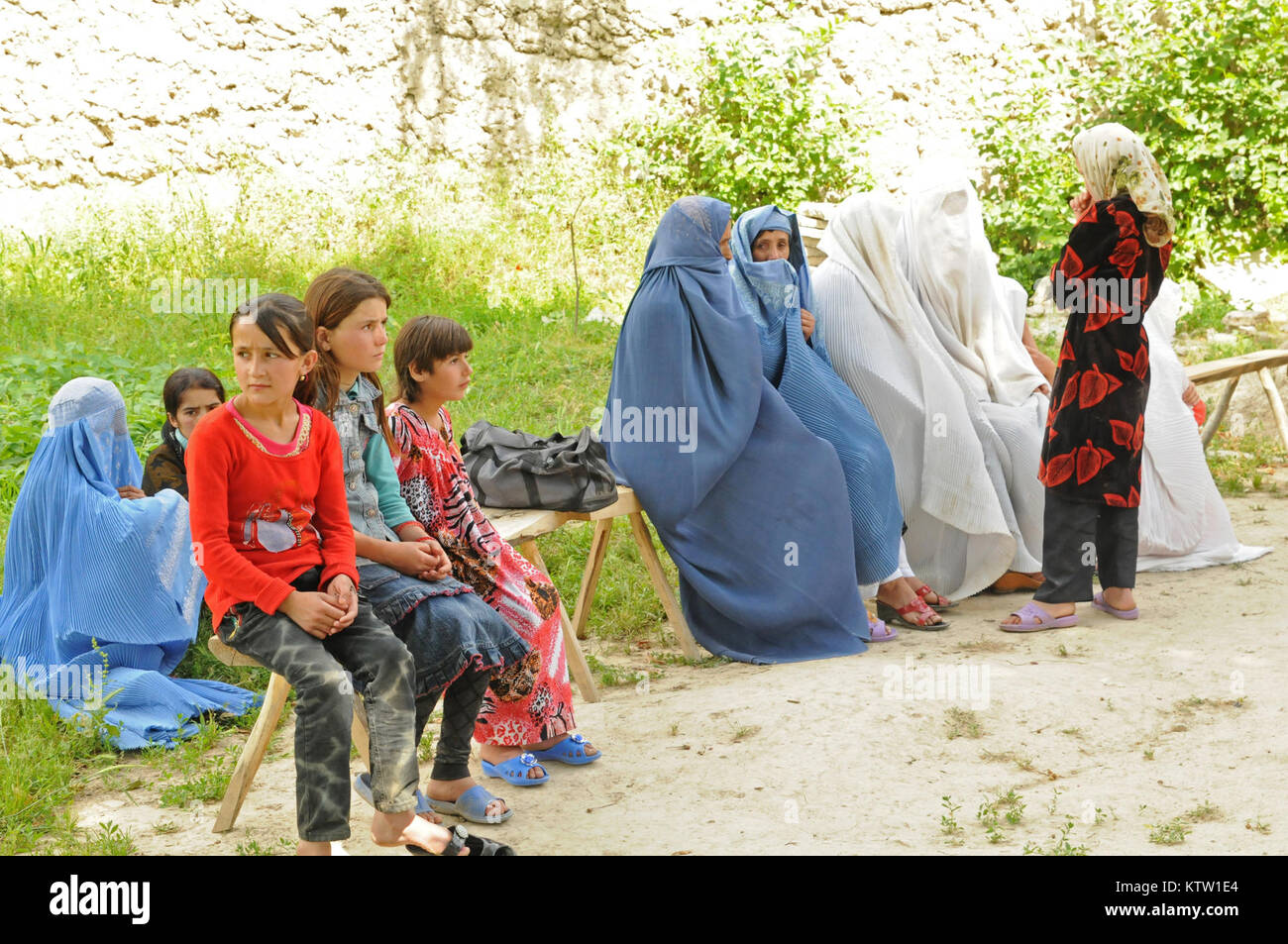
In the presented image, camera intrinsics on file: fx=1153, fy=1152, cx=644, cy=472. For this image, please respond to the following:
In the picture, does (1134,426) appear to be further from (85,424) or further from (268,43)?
(268,43)

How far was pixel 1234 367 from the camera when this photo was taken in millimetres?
5711

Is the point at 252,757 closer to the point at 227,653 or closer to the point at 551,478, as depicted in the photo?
the point at 227,653

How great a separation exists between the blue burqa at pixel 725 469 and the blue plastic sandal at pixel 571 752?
3.33 feet

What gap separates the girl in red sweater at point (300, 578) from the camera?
228cm

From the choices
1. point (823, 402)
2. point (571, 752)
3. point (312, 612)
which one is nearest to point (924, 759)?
point (571, 752)

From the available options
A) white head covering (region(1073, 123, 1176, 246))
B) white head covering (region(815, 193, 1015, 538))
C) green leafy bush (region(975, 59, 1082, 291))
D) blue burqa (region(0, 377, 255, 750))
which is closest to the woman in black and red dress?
white head covering (region(1073, 123, 1176, 246))

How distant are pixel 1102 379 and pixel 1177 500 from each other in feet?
3.61

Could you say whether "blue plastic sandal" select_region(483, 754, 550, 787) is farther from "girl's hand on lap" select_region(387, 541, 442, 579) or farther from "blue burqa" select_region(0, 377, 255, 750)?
"blue burqa" select_region(0, 377, 255, 750)

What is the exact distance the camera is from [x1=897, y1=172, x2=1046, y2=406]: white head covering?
4.69 meters

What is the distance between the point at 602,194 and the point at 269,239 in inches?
98.4

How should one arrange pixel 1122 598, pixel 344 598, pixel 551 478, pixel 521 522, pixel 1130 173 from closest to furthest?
pixel 344 598 → pixel 521 522 → pixel 551 478 → pixel 1130 173 → pixel 1122 598

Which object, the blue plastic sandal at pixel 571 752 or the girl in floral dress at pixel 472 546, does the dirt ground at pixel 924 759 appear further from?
the girl in floral dress at pixel 472 546

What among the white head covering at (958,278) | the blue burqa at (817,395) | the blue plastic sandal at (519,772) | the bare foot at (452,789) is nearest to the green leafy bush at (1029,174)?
the white head covering at (958,278)

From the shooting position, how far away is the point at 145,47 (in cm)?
815
